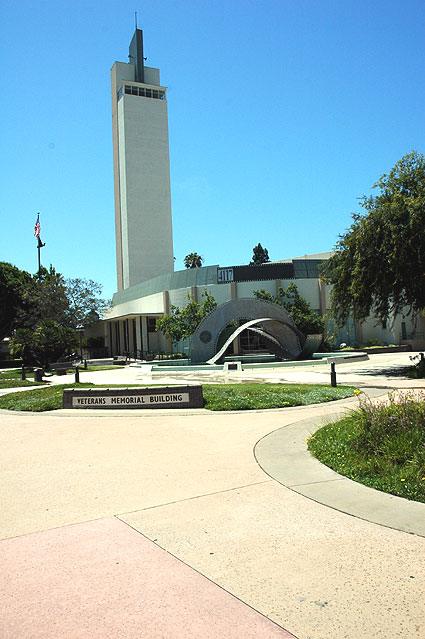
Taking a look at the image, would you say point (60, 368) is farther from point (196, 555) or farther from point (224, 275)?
point (196, 555)

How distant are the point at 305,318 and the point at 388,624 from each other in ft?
141

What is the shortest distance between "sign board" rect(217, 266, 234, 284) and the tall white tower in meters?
24.3

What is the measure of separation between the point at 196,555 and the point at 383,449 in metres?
3.49

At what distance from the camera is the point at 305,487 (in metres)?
6.05

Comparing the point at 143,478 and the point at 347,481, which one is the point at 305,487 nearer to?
the point at 347,481

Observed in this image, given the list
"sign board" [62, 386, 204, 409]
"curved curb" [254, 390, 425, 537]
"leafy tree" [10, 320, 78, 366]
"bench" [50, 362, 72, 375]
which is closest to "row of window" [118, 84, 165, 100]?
"leafy tree" [10, 320, 78, 366]

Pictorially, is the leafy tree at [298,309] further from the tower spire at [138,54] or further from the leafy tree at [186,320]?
the tower spire at [138,54]

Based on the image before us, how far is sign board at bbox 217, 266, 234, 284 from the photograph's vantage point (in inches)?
1978

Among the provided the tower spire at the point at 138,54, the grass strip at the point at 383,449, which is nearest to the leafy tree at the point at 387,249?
the grass strip at the point at 383,449

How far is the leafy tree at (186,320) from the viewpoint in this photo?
44.8 meters

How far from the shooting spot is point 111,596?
364 centimetres

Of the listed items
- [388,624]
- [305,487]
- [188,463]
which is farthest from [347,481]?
[388,624]

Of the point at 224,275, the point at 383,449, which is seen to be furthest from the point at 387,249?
the point at 224,275

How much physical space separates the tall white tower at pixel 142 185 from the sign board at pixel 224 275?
79.7ft
